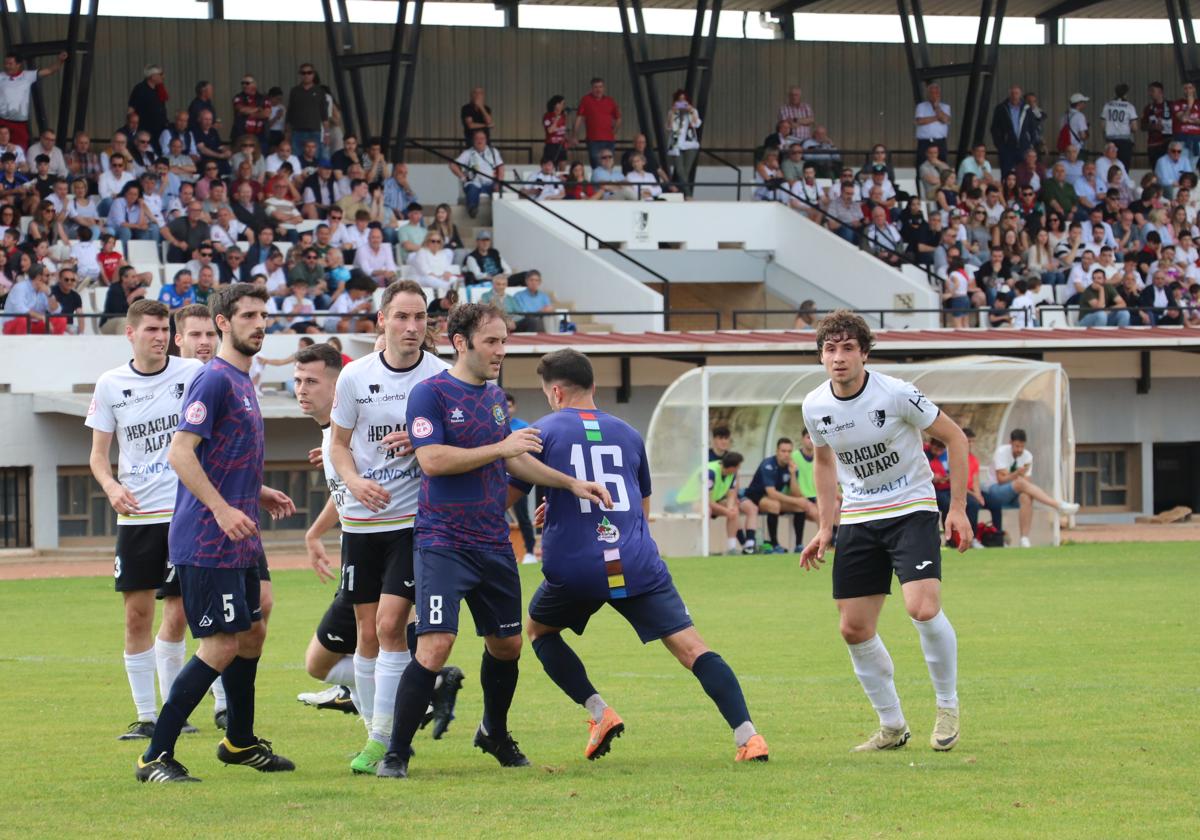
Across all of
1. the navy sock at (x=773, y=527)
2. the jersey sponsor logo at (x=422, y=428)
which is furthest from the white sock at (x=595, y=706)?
the navy sock at (x=773, y=527)

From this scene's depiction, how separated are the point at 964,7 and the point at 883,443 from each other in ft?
112

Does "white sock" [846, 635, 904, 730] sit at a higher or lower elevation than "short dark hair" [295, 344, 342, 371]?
lower

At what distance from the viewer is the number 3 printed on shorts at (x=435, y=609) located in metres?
7.46

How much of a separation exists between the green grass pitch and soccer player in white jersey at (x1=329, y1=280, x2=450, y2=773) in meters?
0.61

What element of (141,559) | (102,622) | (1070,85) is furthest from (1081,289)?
(141,559)

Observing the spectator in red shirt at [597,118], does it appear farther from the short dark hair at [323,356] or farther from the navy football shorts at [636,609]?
the navy football shorts at [636,609]

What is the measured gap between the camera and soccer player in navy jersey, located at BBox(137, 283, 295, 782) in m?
7.49

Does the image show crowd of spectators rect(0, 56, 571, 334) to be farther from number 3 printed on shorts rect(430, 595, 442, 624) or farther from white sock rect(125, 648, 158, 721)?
number 3 printed on shorts rect(430, 595, 442, 624)

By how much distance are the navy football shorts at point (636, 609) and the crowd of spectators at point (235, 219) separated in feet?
50.4

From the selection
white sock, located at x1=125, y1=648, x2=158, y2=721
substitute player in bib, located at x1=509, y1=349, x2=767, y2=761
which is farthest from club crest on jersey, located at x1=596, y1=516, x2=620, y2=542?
white sock, located at x1=125, y1=648, x2=158, y2=721

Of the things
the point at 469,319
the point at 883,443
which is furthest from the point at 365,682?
the point at 883,443

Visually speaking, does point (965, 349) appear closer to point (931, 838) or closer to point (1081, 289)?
point (1081, 289)

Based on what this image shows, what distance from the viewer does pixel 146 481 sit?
30.7 feet

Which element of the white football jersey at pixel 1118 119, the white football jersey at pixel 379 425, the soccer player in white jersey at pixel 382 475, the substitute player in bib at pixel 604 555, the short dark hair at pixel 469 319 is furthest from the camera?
the white football jersey at pixel 1118 119
